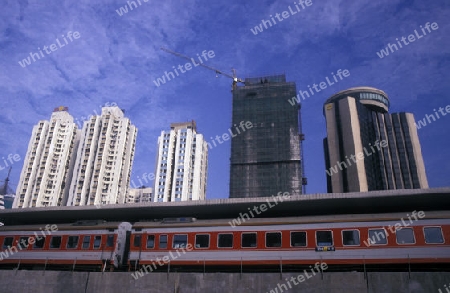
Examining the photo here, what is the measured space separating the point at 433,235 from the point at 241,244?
30.9ft

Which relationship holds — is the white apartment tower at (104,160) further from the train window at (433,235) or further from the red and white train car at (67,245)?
the train window at (433,235)

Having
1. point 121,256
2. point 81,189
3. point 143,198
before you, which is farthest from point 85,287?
point 143,198

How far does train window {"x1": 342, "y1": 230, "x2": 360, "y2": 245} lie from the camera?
56.3ft

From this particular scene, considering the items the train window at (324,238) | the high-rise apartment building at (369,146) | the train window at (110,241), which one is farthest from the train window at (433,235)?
the high-rise apartment building at (369,146)

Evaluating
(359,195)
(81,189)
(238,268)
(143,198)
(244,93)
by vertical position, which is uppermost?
(244,93)

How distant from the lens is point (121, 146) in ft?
305

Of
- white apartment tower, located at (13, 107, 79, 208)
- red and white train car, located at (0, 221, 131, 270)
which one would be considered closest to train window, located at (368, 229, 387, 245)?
red and white train car, located at (0, 221, 131, 270)

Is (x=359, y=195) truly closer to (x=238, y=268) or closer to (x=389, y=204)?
(x=389, y=204)

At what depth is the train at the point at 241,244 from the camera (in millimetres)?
16438

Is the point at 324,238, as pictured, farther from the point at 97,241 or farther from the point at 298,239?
the point at 97,241

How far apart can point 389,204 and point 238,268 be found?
9.79m

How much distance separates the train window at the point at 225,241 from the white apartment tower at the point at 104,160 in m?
74.0

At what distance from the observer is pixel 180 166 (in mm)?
98875

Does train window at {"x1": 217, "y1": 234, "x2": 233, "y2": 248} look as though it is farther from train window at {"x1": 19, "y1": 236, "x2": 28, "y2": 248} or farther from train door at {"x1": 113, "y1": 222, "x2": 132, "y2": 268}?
train window at {"x1": 19, "y1": 236, "x2": 28, "y2": 248}
